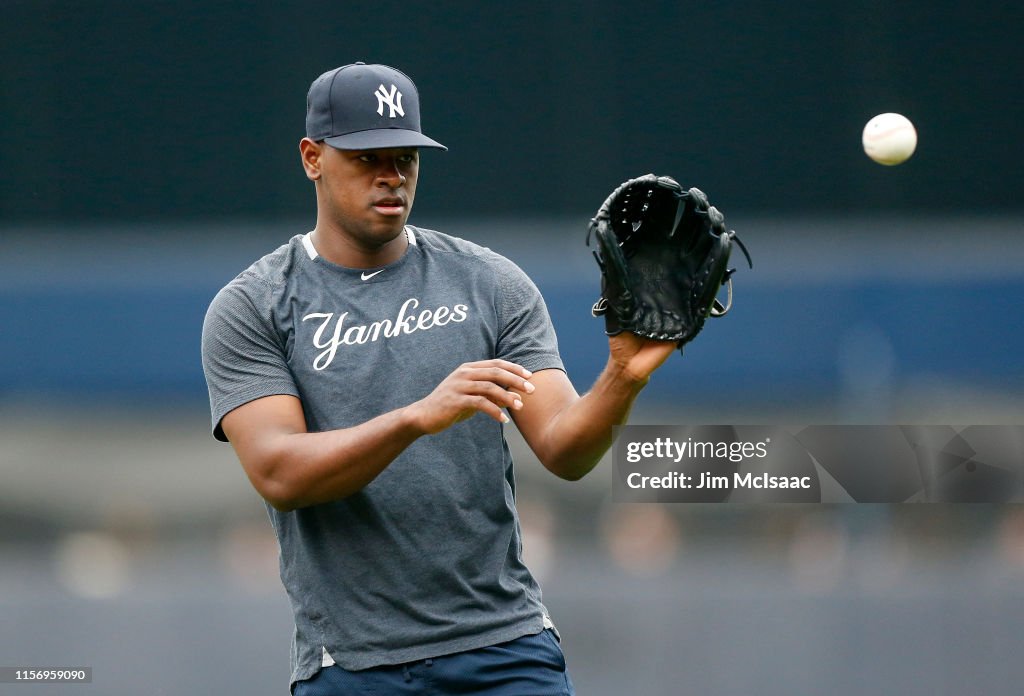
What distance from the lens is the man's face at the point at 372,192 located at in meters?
2.39

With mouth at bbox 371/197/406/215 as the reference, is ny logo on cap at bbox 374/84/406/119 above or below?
above

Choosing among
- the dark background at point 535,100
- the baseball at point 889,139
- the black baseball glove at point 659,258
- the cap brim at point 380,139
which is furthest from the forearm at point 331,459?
the dark background at point 535,100

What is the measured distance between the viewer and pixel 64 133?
26.3 feet

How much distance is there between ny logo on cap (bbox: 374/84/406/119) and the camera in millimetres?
2424

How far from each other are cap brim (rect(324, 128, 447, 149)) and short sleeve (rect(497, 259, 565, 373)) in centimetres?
29

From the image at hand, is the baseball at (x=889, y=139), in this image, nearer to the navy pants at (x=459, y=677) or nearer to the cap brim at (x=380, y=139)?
the cap brim at (x=380, y=139)

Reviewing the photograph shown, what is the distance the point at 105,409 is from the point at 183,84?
82.0 inches

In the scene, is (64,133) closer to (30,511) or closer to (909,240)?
(30,511)

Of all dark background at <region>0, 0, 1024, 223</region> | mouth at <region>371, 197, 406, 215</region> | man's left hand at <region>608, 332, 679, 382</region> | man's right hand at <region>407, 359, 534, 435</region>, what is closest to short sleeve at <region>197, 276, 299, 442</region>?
mouth at <region>371, 197, 406, 215</region>

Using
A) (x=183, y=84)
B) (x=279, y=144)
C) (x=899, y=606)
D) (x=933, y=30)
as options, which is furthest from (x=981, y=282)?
(x=183, y=84)

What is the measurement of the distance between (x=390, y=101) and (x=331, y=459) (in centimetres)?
73

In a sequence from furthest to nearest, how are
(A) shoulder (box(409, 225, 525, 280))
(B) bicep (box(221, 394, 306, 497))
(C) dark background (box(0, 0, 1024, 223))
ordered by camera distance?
(C) dark background (box(0, 0, 1024, 223)) → (A) shoulder (box(409, 225, 525, 280)) → (B) bicep (box(221, 394, 306, 497))

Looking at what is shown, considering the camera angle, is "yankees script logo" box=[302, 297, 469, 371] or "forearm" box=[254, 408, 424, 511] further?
"yankees script logo" box=[302, 297, 469, 371]

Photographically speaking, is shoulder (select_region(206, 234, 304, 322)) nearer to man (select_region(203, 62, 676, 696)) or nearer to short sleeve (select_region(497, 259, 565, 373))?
man (select_region(203, 62, 676, 696))
